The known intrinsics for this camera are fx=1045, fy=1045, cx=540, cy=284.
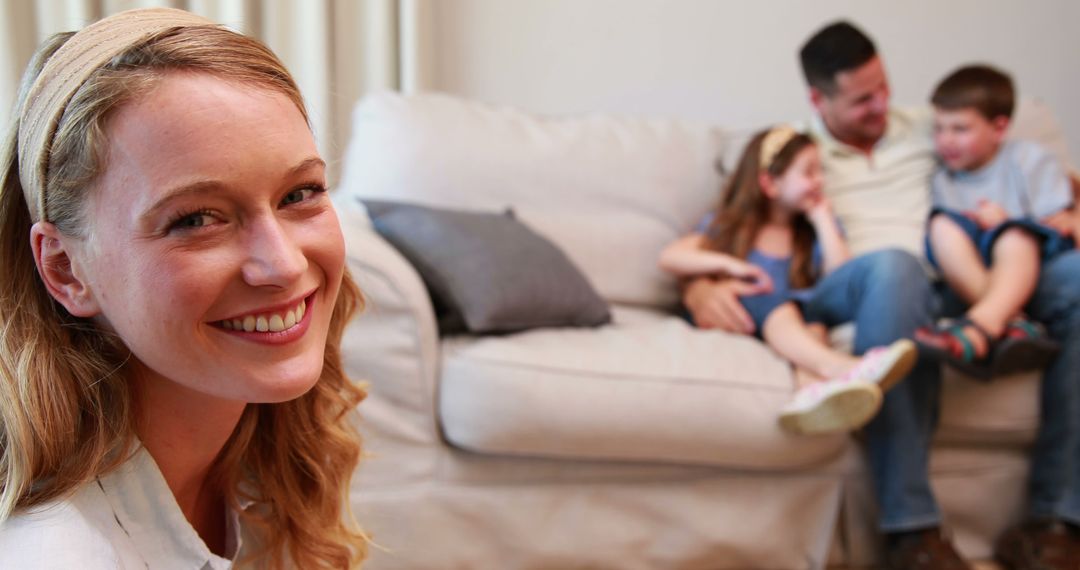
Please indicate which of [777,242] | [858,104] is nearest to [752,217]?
[777,242]

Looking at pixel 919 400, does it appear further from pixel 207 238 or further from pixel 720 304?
pixel 207 238

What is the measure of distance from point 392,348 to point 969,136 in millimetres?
1505

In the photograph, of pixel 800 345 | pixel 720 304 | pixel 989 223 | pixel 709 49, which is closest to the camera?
pixel 800 345

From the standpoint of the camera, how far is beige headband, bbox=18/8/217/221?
76 centimetres

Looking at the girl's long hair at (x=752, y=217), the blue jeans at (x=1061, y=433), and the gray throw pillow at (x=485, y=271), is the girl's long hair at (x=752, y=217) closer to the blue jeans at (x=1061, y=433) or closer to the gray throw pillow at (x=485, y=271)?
the gray throw pillow at (x=485, y=271)

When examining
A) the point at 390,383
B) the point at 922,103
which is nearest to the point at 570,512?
the point at 390,383

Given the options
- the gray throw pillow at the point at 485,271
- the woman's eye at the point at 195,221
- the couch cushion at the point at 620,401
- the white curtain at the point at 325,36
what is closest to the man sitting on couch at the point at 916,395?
the couch cushion at the point at 620,401

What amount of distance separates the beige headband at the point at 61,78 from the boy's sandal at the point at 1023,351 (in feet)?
5.34

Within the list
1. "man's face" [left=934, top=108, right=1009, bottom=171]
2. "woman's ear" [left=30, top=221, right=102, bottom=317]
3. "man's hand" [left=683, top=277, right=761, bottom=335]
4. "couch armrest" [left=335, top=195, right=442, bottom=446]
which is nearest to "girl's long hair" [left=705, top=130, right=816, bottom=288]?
"man's hand" [left=683, top=277, right=761, bottom=335]

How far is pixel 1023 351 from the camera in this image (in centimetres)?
194

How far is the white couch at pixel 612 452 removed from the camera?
176 centimetres

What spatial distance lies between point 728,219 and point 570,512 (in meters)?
0.83

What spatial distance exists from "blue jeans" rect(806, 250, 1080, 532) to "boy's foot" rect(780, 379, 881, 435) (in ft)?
0.43

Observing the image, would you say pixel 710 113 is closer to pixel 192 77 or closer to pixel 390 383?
pixel 390 383
